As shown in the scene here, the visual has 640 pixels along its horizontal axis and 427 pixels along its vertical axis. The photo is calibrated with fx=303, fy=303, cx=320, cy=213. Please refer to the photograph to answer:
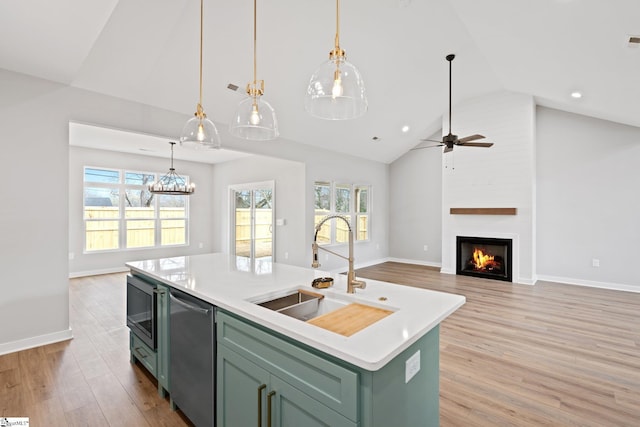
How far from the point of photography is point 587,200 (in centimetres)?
543

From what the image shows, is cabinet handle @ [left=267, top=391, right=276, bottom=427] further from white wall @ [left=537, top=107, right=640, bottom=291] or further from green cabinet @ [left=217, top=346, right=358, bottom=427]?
white wall @ [left=537, top=107, right=640, bottom=291]

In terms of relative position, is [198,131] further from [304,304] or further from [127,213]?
[127,213]

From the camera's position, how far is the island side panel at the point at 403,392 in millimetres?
1031

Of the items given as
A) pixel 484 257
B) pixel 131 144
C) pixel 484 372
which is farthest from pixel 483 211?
pixel 131 144

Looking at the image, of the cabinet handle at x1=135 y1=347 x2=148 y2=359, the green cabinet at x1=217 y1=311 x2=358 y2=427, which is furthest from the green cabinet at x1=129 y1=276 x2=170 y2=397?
the green cabinet at x1=217 y1=311 x2=358 y2=427

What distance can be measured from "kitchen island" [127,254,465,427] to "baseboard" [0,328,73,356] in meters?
2.28

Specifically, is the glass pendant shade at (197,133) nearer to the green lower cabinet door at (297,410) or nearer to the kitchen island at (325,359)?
the kitchen island at (325,359)

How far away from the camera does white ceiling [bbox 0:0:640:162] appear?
2711mm

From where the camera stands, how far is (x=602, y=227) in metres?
5.29

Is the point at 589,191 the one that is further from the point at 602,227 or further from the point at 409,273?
the point at 409,273

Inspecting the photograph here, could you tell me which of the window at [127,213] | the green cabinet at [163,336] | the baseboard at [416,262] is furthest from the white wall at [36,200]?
the baseboard at [416,262]

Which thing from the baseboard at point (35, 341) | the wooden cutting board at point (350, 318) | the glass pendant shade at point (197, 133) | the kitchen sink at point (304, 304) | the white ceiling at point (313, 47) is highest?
the white ceiling at point (313, 47)

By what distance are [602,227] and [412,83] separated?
13.6 ft

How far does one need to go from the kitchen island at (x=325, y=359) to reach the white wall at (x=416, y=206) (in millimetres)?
5982
